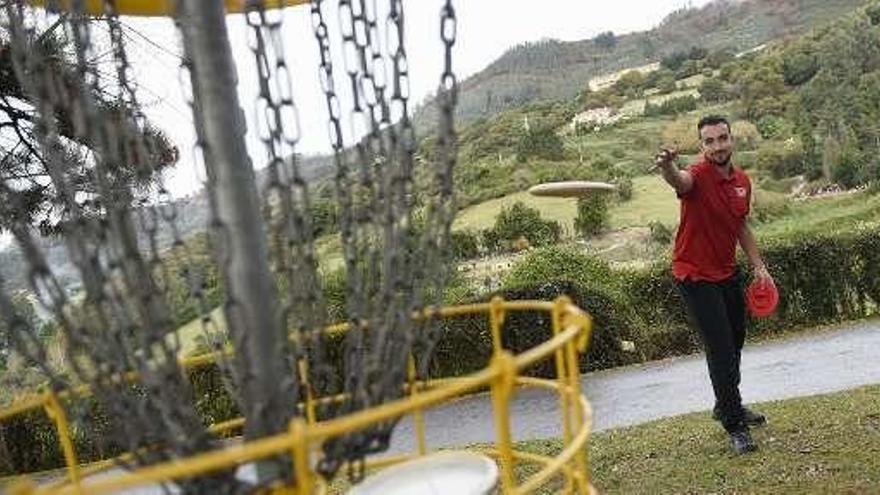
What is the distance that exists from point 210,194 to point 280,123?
269mm

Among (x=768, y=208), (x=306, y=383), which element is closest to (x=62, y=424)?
(x=306, y=383)

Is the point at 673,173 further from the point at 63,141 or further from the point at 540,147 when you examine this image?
the point at 540,147

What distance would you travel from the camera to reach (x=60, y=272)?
10.2ft

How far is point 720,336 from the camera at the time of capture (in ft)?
18.3

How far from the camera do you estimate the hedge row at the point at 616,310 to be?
1284 centimetres

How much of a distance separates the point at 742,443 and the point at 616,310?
7.87m

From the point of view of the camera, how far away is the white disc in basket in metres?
3.24

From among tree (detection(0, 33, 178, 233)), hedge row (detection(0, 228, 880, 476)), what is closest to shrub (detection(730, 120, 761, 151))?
hedge row (detection(0, 228, 880, 476))

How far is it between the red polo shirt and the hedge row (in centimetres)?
→ 724

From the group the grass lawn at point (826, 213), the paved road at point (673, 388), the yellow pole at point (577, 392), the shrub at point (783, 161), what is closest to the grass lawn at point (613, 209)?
the grass lawn at point (826, 213)

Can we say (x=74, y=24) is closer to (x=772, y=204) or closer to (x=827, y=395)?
(x=827, y=395)

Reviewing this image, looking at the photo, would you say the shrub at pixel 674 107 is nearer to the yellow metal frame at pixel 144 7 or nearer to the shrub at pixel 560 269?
the shrub at pixel 560 269

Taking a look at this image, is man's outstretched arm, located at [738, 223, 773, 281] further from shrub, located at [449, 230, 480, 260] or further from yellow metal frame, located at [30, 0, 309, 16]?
shrub, located at [449, 230, 480, 260]

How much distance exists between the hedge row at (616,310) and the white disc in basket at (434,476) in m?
9.19
